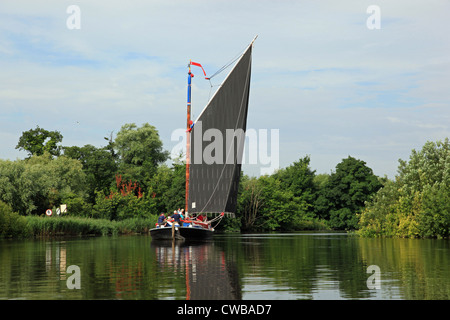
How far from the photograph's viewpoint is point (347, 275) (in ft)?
45.3

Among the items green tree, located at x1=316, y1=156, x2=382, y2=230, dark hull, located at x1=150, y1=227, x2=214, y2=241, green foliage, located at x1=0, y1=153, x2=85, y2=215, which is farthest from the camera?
green tree, located at x1=316, y1=156, x2=382, y2=230

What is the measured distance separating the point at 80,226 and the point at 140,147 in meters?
35.4

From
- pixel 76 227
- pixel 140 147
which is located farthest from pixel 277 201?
pixel 76 227

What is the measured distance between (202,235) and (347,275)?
2064 cm

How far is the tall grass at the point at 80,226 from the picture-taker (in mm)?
41250

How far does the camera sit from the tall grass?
41.2 meters

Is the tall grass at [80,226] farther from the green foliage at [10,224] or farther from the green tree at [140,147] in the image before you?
the green tree at [140,147]

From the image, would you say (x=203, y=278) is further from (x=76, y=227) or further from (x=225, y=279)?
(x=76, y=227)

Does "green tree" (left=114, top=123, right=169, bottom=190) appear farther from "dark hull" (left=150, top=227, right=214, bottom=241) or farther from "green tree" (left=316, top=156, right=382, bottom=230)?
"dark hull" (left=150, top=227, right=214, bottom=241)

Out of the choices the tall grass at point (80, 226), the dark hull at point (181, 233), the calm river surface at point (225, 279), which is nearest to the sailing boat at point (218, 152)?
the dark hull at point (181, 233)

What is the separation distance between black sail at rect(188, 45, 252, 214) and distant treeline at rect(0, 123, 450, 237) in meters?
12.1

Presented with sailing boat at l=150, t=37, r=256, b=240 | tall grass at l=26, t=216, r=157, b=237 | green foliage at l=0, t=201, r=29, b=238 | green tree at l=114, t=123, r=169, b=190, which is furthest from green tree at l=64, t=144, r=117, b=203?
sailing boat at l=150, t=37, r=256, b=240
